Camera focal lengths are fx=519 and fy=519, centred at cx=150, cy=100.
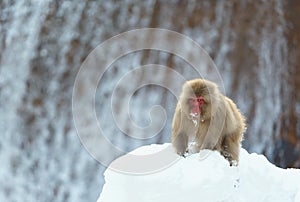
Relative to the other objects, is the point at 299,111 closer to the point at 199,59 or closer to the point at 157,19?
the point at 199,59

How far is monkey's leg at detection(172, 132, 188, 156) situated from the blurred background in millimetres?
3049

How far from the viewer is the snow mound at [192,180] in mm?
2314

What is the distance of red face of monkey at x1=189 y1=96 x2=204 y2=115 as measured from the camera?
109 inches

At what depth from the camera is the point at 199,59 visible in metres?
6.65

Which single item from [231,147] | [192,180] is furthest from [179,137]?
[192,180]

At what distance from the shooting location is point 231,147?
289 centimetres

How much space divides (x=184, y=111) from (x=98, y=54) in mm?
3920

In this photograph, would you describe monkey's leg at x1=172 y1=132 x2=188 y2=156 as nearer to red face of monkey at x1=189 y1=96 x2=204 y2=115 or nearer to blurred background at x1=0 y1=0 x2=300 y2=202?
red face of monkey at x1=189 y1=96 x2=204 y2=115

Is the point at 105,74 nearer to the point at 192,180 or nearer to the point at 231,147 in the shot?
the point at 231,147

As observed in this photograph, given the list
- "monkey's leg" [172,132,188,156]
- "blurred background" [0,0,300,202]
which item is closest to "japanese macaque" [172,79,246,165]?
"monkey's leg" [172,132,188,156]

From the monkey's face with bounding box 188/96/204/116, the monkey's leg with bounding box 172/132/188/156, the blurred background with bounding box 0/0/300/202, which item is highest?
the monkey's face with bounding box 188/96/204/116

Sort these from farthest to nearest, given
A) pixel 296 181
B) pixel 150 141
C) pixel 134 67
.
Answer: pixel 134 67 → pixel 150 141 → pixel 296 181

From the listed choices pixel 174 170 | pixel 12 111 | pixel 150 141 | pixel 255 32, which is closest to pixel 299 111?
pixel 255 32

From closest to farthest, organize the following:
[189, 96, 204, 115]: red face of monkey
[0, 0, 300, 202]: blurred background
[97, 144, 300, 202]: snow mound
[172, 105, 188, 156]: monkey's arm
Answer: [97, 144, 300, 202]: snow mound < [189, 96, 204, 115]: red face of monkey < [172, 105, 188, 156]: monkey's arm < [0, 0, 300, 202]: blurred background
